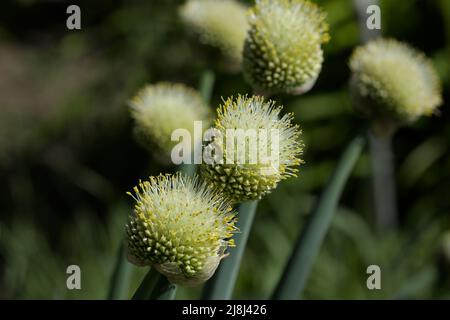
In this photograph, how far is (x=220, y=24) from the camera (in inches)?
45.4

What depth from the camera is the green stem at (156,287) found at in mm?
723

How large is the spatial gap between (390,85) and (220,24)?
33 cm

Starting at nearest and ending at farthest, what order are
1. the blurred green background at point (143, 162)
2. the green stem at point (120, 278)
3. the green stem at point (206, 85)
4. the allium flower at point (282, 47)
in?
1. the allium flower at point (282, 47)
2. the green stem at point (120, 278)
3. the green stem at point (206, 85)
4. the blurred green background at point (143, 162)

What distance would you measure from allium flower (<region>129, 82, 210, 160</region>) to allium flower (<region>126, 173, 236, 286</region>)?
13.5 inches

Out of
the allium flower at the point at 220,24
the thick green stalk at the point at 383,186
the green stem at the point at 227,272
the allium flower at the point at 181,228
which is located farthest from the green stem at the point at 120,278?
the thick green stalk at the point at 383,186

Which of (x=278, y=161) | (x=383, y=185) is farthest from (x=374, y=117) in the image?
(x=383, y=185)

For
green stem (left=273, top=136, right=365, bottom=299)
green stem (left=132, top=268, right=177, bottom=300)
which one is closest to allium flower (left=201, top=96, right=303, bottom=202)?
green stem (left=132, top=268, right=177, bottom=300)

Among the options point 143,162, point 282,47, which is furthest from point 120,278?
point 143,162

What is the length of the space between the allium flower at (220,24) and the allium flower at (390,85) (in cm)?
22

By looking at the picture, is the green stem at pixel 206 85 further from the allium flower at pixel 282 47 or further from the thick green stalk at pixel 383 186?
the thick green stalk at pixel 383 186

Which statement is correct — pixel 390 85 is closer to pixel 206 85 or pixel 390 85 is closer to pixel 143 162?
pixel 206 85

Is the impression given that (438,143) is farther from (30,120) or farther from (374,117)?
(30,120)

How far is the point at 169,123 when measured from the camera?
1.04 metres

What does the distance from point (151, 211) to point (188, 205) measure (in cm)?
4
